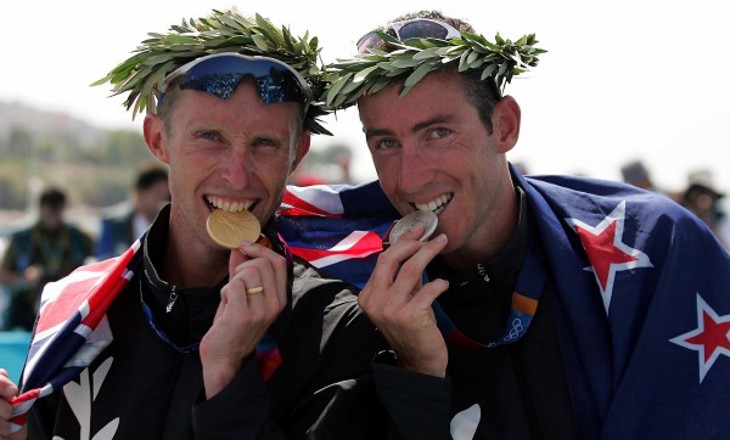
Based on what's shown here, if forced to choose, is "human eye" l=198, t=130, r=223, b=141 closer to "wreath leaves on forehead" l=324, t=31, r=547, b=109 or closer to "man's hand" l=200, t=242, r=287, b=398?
"wreath leaves on forehead" l=324, t=31, r=547, b=109

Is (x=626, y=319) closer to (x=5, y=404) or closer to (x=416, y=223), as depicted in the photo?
(x=416, y=223)

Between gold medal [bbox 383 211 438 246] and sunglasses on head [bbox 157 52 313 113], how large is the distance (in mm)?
598

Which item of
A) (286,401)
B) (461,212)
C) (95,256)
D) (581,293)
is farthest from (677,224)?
(95,256)

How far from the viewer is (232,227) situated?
3072mm

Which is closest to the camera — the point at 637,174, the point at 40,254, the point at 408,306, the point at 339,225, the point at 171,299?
the point at 408,306

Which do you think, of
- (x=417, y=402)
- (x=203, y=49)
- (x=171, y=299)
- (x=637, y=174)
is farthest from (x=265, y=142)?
(x=637, y=174)

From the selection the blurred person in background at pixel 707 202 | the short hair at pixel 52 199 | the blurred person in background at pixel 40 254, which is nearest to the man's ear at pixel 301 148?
the blurred person in background at pixel 40 254

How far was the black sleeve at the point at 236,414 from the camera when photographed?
2.68 meters

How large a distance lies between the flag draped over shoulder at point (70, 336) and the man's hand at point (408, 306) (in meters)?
0.96

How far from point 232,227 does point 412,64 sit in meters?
0.84

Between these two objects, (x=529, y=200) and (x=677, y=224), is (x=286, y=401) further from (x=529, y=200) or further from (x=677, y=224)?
(x=677, y=224)

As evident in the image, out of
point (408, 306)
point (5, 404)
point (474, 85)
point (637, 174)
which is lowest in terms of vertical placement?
point (637, 174)

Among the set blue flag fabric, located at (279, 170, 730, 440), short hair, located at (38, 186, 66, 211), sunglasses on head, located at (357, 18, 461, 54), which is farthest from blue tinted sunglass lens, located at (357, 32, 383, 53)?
A: short hair, located at (38, 186, 66, 211)

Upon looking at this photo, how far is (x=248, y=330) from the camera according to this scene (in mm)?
2781
